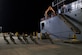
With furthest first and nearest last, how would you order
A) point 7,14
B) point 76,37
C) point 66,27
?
1. point 7,14
2. point 66,27
3. point 76,37

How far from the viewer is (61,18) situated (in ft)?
67.9

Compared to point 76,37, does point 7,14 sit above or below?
above

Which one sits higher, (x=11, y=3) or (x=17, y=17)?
(x=11, y=3)

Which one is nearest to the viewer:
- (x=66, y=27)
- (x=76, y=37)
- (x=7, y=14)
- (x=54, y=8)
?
(x=76, y=37)

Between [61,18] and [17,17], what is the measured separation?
16571 millimetres

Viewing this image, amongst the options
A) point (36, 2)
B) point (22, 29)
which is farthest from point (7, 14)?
point (36, 2)

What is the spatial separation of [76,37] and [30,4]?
20964mm

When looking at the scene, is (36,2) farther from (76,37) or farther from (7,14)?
(76,37)

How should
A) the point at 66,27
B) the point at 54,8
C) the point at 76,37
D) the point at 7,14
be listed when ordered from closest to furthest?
the point at 76,37, the point at 66,27, the point at 54,8, the point at 7,14

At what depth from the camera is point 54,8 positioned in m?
30.4

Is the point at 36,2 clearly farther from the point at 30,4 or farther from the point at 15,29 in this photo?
the point at 15,29

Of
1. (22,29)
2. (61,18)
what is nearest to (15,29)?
(22,29)

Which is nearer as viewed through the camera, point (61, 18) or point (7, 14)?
point (61, 18)

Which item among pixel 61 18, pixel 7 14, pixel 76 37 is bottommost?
pixel 76 37
